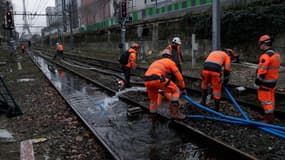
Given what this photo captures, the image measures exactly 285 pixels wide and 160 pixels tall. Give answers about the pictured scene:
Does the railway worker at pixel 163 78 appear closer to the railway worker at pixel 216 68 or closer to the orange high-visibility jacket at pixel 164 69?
the orange high-visibility jacket at pixel 164 69

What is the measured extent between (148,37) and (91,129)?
23.8 metres

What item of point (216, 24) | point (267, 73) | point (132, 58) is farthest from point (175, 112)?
point (216, 24)

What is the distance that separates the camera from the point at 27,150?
6035 mm

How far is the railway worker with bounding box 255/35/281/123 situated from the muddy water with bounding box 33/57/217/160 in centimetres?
195

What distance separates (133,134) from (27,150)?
88.2 inches

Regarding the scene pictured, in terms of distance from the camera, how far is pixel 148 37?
30.2 m

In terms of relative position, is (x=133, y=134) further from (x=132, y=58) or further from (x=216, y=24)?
(x=216, y=24)

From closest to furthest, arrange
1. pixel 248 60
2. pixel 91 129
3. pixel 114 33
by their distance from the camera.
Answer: pixel 91 129 → pixel 248 60 → pixel 114 33

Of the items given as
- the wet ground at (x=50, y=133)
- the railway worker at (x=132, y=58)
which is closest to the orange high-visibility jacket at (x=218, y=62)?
the wet ground at (x=50, y=133)

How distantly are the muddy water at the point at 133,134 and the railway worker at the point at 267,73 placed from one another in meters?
1.95

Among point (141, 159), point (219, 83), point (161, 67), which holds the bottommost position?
point (141, 159)

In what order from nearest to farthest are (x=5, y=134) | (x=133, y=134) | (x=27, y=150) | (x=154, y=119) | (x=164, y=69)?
1. (x=27, y=150)
2. (x=164, y=69)
3. (x=133, y=134)
4. (x=154, y=119)
5. (x=5, y=134)

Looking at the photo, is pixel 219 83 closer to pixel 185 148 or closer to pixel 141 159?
pixel 185 148

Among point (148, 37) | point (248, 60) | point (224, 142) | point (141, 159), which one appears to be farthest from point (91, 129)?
point (148, 37)
